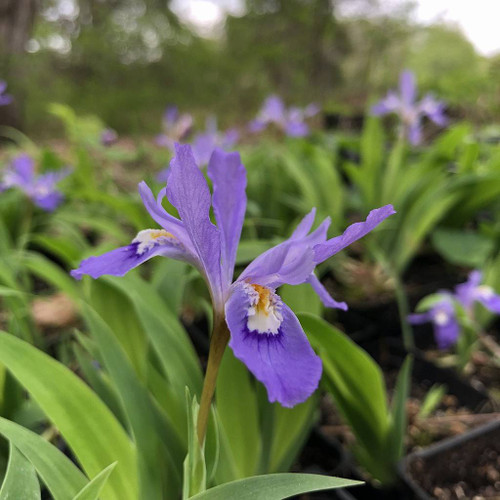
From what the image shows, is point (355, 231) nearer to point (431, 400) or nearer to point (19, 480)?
point (19, 480)

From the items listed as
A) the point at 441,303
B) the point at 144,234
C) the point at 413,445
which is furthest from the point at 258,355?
the point at 441,303

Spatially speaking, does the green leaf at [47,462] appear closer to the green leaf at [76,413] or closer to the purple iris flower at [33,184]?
the green leaf at [76,413]

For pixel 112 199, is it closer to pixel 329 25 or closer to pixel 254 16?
pixel 329 25

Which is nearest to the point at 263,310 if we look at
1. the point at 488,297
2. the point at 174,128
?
the point at 488,297

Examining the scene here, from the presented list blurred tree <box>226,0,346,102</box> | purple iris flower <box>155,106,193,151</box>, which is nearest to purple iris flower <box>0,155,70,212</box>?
purple iris flower <box>155,106,193,151</box>

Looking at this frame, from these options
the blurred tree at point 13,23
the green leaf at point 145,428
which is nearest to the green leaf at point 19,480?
the green leaf at point 145,428

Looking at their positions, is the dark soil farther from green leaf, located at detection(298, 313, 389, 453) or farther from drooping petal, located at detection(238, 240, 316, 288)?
drooping petal, located at detection(238, 240, 316, 288)

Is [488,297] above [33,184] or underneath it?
underneath

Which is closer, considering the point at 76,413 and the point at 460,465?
the point at 76,413
